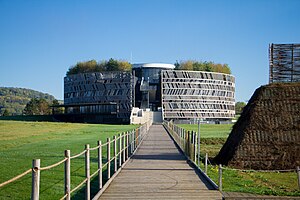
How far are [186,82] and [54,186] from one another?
8935cm

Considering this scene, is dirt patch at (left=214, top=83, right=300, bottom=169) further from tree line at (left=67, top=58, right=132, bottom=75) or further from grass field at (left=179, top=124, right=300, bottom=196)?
tree line at (left=67, top=58, right=132, bottom=75)

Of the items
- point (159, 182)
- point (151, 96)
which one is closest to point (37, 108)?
point (151, 96)

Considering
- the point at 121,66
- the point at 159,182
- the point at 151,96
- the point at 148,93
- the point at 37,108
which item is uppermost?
the point at 121,66

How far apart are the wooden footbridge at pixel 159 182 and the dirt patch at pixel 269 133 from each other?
2.64 meters

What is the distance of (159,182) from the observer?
1150 centimetres

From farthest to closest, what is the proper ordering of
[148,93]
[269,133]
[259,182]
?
[148,93], [269,133], [259,182]

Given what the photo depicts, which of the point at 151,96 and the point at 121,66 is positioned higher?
the point at 121,66

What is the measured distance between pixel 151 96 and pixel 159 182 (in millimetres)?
93491

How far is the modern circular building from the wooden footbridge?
74292 mm

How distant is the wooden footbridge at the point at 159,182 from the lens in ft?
31.6

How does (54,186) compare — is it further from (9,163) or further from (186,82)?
(186,82)

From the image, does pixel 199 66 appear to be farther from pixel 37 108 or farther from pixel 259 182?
pixel 259 182

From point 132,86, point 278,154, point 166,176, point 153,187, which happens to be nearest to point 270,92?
point 278,154

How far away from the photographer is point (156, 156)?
19.0 metres
